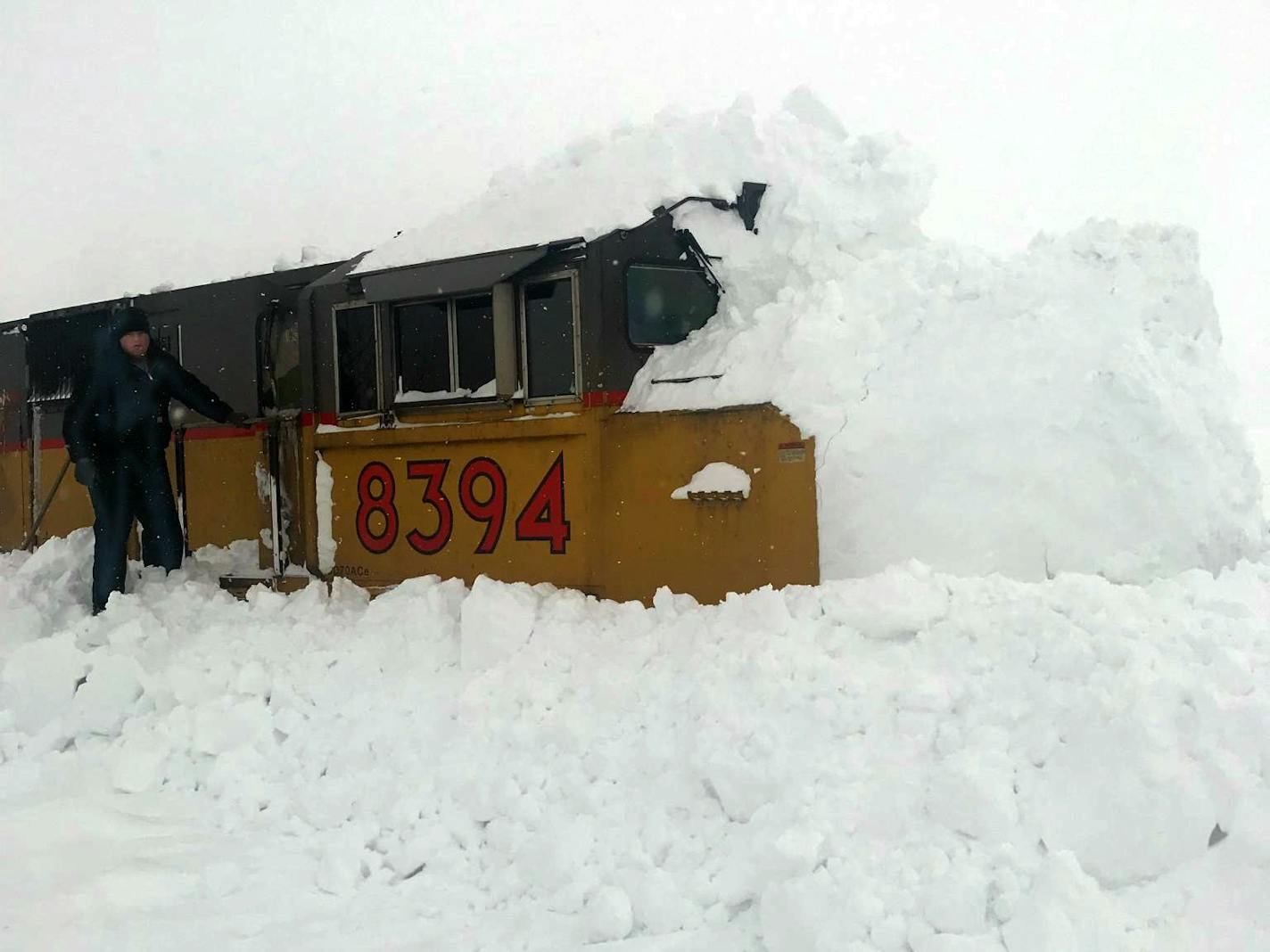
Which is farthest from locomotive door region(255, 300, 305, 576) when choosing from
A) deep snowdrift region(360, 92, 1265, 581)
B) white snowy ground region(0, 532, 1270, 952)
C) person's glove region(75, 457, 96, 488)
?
deep snowdrift region(360, 92, 1265, 581)

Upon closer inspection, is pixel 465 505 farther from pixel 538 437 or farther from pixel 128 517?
pixel 128 517

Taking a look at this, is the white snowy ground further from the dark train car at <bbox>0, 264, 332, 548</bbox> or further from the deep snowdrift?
the dark train car at <bbox>0, 264, 332, 548</bbox>

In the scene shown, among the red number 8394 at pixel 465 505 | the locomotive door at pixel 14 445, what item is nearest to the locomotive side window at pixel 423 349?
the red number 8394 at pixel 465 505

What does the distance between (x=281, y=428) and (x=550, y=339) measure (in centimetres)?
252

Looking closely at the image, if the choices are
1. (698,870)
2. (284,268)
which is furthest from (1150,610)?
(284,268)

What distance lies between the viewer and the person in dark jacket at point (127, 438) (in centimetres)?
768

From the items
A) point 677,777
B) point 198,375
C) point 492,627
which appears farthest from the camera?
point 198,375

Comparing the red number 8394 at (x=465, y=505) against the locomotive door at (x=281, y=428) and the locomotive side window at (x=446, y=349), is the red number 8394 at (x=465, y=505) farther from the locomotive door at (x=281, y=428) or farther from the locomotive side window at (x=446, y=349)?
the locomotive door at (x=281, y=428)

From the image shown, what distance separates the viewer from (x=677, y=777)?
450cm

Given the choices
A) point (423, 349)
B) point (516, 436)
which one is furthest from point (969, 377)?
point (423, 349)

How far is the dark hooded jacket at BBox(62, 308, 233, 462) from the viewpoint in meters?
7.81

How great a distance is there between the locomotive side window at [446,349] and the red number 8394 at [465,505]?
0.44 m

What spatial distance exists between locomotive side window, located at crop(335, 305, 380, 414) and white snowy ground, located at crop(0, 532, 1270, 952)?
1.80 metres

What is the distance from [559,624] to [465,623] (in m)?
0.50
